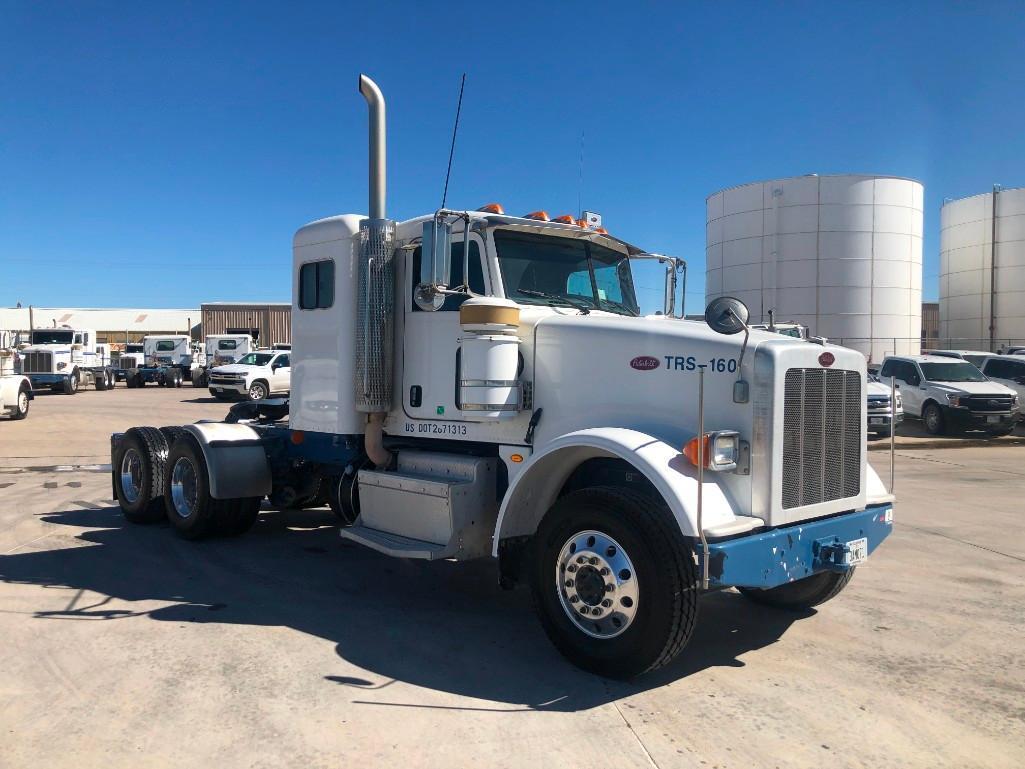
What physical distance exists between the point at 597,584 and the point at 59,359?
32.0 m

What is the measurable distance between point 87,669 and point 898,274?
29.8 m

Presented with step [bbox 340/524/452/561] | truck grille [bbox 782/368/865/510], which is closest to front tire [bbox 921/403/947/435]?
truck grille [bbox 782/368/865/510]

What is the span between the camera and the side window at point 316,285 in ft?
22.2

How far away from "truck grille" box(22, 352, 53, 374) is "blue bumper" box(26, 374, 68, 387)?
0.49ft

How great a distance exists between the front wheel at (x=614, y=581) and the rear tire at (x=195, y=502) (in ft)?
13.2

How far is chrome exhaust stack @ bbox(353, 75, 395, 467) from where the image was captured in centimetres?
632

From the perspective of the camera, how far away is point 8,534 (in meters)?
8.16

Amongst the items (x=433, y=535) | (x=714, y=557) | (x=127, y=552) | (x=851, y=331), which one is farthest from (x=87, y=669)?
(x=851, y=331)

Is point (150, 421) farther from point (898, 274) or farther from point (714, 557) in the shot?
point (898, 274)

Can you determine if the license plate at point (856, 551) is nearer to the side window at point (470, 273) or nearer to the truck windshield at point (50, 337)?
the side window at point (470, 273)

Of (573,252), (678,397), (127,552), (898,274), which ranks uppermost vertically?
(898,274)

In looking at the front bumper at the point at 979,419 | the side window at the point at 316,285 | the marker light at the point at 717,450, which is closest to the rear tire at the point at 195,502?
the side window at the point at 316,285

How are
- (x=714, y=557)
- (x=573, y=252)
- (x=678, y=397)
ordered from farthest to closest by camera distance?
(x=573, y=252), (x=678, y=397), (x=714, y=557)

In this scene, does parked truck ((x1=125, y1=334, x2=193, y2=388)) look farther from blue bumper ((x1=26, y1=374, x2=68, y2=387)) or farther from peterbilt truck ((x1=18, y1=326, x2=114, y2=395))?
blue bumper ((x1=26, y1=374, x2=68, y2=387))
